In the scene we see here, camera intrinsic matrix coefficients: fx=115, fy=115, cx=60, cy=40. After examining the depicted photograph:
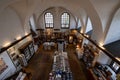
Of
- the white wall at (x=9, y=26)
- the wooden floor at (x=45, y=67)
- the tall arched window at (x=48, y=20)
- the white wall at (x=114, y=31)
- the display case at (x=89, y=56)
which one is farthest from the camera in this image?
the tall arched window at (x=48, y=20)

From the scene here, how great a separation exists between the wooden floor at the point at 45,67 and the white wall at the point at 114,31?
346 centimetres

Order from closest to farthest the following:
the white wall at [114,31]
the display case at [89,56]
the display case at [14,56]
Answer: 1. the white wall at [114,31]
2. the display case at [14,56]
3. the display case at [89,56]

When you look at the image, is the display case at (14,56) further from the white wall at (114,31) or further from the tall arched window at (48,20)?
the tall arched window at (48,20)

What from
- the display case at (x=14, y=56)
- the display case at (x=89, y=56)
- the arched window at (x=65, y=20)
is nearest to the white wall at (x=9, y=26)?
the display case at (x=14, y=56)

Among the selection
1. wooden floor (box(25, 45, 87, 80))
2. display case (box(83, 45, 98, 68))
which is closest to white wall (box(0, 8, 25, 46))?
wooden floor (box(25, 45, 87, 80))

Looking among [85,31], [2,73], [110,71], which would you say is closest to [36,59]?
[2,73]

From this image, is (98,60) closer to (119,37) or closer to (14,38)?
(119,37)

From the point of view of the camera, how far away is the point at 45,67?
10578 mm

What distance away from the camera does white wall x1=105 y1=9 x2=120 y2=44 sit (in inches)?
287

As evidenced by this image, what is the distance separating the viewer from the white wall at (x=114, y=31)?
728cm

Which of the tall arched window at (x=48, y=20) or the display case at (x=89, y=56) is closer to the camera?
the display case at (x=89, y=56)

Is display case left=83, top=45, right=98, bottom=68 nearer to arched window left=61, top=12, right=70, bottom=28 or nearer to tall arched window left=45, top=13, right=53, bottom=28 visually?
arched window left=61, top=12, right=70, bottom=28

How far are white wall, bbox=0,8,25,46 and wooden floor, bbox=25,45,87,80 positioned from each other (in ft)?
10.1

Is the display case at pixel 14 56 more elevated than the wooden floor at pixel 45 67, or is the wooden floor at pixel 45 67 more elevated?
the display case at pixel 14 56
